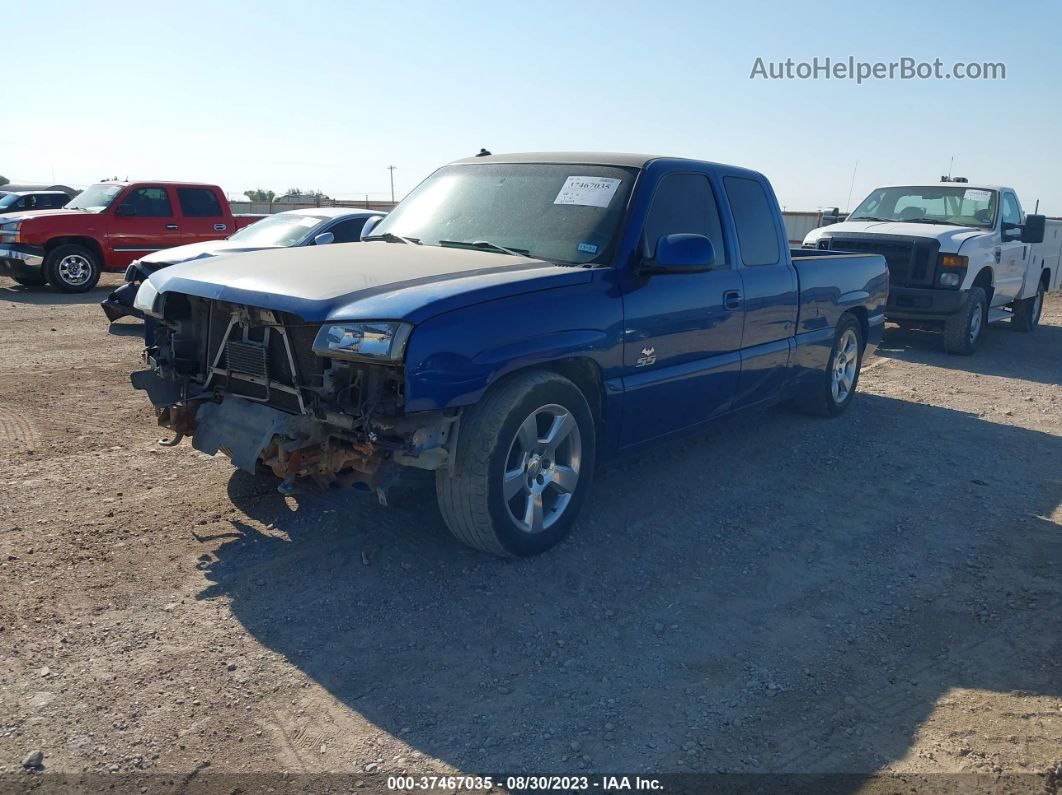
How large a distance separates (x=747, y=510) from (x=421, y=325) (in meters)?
2.55

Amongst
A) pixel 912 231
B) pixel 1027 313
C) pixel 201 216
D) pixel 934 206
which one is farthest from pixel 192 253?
pixel 1027 313

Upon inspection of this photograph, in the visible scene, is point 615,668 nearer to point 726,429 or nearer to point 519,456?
point 519,456

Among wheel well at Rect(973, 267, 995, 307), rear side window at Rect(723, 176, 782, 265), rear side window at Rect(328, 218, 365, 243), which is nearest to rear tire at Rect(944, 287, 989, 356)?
wheel well at Rect(973, 267, 995, 307)

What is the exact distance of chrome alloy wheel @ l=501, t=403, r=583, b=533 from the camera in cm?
403

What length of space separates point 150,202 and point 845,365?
12.1 metres

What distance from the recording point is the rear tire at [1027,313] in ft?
42.8

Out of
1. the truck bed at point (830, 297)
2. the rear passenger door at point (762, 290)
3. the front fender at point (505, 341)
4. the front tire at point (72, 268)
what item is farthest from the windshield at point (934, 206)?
the front tire at point (72, 268)

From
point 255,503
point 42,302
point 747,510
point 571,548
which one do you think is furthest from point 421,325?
point 42,302

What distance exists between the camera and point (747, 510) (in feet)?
16.7

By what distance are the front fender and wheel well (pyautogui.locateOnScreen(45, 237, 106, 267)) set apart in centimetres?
1265

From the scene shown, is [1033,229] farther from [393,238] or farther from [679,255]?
[393,238]

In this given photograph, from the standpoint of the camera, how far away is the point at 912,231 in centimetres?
1064

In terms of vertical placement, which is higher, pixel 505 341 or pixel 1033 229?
pixel 1033 229

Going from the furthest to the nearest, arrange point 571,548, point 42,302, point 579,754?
point 42,302 → point 571,548 → point 579,754
